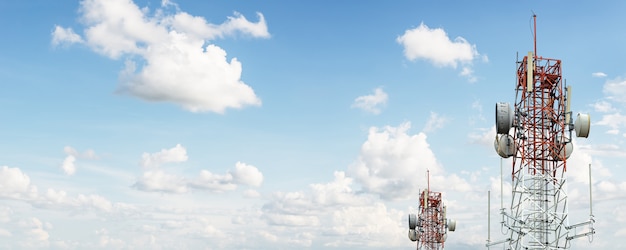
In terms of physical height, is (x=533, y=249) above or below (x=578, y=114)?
below

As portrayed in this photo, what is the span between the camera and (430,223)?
4294 inches

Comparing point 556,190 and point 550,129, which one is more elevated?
point 550,129

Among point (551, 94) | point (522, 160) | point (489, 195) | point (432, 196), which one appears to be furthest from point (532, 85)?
point (432, 196)

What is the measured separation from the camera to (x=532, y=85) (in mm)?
51219

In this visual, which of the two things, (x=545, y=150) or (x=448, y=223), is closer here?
(x=545, y=150)

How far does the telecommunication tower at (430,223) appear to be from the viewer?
10769 cm

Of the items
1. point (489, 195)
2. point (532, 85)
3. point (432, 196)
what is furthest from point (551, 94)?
point (432, 196)

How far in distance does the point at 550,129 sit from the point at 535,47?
6.30 m

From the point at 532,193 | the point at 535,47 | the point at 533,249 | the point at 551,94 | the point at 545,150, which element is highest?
the point at 535,47

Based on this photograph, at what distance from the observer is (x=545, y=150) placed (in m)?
51.0

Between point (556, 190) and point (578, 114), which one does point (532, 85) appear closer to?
point (578, 114)

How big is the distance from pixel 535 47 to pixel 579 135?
24.1ft

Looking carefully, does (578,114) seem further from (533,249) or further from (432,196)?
(432,196)

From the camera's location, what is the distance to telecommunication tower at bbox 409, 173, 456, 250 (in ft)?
353
